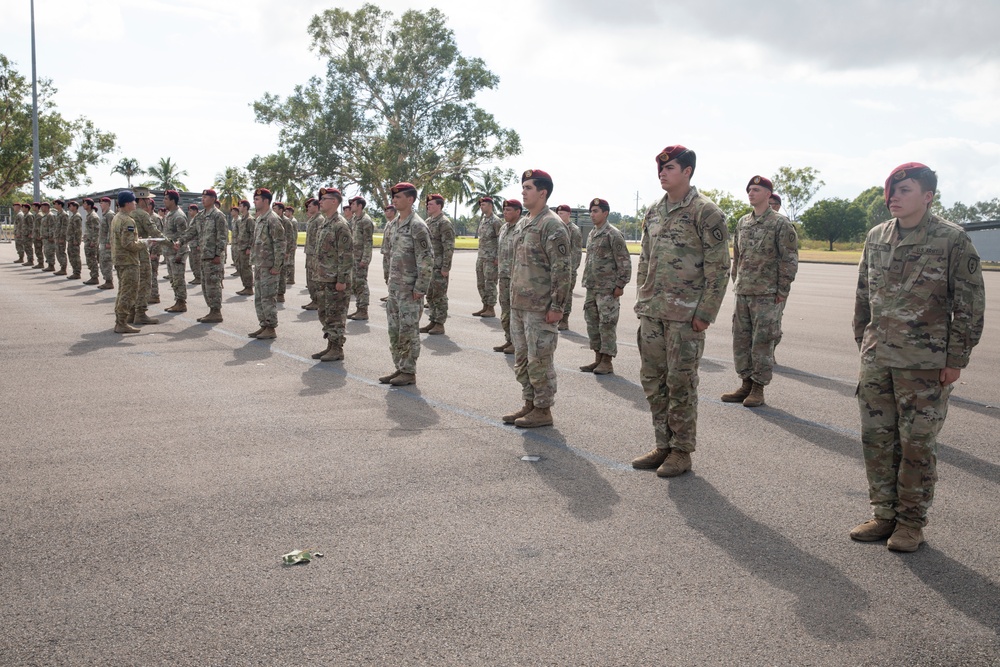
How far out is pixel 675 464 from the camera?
17.7 feet

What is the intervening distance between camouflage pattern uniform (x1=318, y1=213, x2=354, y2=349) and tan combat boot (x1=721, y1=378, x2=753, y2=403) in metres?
4.76

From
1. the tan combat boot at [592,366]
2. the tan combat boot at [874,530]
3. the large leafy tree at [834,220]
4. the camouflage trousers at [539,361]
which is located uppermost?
the large leafy tree at [834,220]

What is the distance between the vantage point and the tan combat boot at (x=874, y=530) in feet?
14.2

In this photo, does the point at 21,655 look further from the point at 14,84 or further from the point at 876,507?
the point at 14,84

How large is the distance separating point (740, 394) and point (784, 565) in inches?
157

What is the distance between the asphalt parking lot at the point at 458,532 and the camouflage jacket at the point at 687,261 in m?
1.17

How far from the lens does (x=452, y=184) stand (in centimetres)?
6481

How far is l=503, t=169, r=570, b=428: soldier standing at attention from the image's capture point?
258 inches

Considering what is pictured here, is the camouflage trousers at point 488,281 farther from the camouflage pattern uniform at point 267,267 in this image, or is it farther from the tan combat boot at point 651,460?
the tan combat boot at point 651,460

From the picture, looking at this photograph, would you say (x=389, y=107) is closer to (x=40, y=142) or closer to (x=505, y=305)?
(x=40, y=142)

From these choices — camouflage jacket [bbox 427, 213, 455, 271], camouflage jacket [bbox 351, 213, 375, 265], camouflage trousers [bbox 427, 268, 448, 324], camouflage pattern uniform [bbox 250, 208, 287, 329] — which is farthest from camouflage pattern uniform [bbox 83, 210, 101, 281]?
camouflage trousers [bbox 427, 268, 448, 324]

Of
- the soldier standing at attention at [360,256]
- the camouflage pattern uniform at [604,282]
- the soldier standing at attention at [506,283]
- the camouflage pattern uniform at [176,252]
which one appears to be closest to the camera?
the camouflage pattern uniform at [604,282]

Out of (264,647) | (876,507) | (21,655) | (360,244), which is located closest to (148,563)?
(21,655)

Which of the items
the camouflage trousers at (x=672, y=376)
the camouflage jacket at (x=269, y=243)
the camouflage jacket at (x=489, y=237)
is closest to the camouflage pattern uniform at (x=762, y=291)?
the camouflage trousers at (x=672, y=376)
